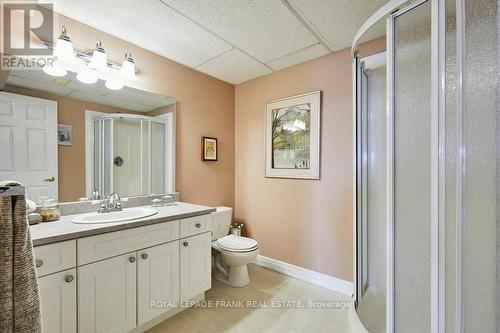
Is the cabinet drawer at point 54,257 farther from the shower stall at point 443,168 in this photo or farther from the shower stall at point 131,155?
the shower stall at point 443,168

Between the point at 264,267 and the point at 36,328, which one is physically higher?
the point at 36,328

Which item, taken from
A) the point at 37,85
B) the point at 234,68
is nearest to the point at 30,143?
the point at 37,85

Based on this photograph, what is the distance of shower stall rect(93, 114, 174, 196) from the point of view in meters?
1.83

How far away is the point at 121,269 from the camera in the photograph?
4.70 ft

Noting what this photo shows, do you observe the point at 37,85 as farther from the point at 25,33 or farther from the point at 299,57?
the point at 299,57

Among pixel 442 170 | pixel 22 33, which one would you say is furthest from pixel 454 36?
pixel 22 33

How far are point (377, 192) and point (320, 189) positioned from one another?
541 mm

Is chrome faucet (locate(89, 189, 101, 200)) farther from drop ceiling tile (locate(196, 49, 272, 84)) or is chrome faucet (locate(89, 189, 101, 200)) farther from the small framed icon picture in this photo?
drop ceiling tile (locate(196, 49, 272, 84))

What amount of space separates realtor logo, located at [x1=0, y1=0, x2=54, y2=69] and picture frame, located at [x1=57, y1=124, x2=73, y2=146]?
0.42 meters

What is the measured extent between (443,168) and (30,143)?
2363mm

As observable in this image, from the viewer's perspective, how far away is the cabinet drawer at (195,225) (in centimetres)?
179

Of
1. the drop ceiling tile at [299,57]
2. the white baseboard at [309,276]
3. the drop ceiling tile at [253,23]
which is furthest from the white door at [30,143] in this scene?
the white baseboard at [309,276]

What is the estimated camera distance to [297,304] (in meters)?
1.96

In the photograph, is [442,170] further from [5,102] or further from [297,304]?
[5,102]
